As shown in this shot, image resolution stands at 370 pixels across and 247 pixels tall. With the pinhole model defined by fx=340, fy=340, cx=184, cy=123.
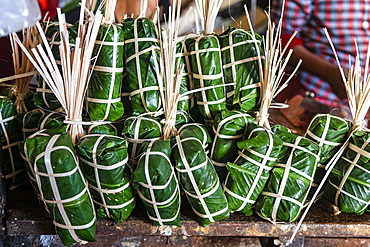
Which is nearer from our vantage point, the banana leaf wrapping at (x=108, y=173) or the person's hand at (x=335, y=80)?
the banana leaf wrapping at (x=108, y=173)

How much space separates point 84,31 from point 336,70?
1823 mm

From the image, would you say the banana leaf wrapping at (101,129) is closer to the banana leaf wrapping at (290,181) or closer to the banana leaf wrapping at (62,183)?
the banana leaf wrapping at (62,183)

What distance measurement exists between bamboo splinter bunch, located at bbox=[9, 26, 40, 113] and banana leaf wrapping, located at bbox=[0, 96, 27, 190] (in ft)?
0.19

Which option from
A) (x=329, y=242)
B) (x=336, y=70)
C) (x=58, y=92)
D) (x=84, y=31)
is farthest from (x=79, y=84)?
(x=336, y=70)

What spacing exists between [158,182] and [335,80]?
71.5 inches

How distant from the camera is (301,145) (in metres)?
1.06

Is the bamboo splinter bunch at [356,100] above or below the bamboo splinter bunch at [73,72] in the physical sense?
below

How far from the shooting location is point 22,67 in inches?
45.5

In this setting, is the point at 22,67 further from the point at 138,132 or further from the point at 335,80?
the point at 335,80

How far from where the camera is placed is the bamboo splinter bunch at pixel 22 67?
3.77ft

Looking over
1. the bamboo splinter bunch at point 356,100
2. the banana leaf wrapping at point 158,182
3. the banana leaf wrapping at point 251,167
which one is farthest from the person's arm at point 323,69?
the banana leaf wrapping at point 158,182

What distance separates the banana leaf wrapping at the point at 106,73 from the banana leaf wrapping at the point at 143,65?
1.3 inches

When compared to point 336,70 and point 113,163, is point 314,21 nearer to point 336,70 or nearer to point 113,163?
point 336,70

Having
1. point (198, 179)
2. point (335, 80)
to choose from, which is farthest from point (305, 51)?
point (198, 179)
